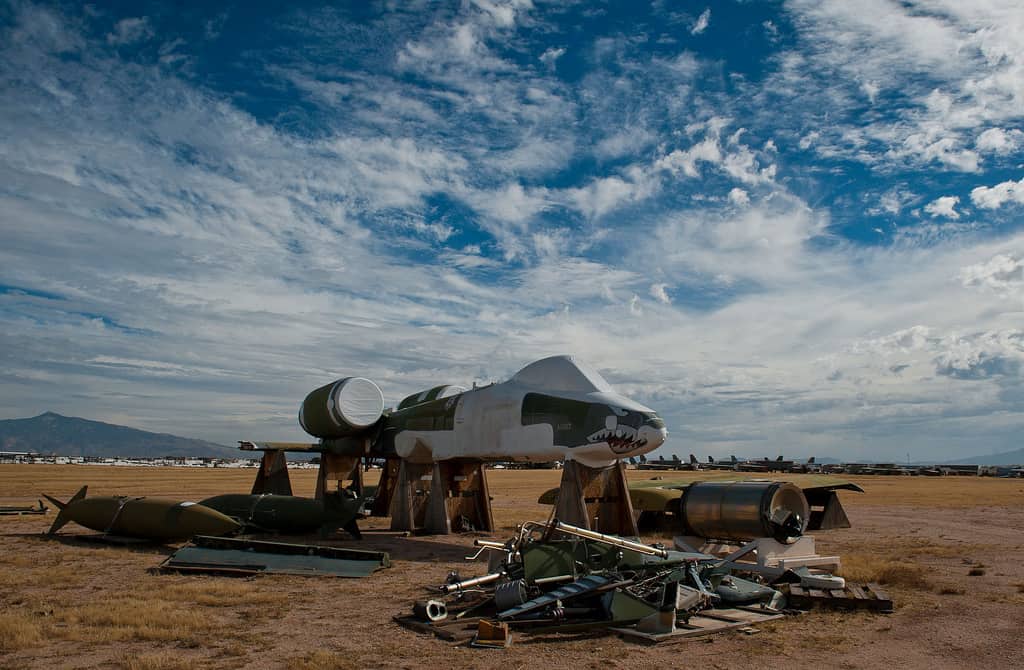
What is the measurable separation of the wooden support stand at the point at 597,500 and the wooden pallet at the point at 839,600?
7244 mm

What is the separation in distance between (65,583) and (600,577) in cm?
1009

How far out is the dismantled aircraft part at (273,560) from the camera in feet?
49.4

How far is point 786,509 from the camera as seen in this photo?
50.0 ft

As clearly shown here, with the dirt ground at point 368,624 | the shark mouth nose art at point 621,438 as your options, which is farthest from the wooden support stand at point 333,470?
the shark mouth nose art at point 621,438

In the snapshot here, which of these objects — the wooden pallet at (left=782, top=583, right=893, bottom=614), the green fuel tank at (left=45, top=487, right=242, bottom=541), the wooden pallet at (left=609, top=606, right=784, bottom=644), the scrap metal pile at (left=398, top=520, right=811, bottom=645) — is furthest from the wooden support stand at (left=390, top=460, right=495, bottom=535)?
the wooden pallet at (left=609, top=606, right=784, bottom=644)

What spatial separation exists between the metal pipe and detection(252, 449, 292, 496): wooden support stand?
18134 millimetres

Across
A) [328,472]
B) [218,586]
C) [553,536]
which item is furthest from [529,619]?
[328,472]

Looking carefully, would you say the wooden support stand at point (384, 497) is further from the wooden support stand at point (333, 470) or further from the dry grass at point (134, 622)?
the dry grass at point (134, 622)

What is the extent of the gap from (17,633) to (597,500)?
13.7 metres

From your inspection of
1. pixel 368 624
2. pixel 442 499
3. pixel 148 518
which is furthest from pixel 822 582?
pixel 148 518

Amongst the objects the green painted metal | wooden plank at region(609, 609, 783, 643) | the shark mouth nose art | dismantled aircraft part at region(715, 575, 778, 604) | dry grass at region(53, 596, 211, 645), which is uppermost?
the shark mouth nose art

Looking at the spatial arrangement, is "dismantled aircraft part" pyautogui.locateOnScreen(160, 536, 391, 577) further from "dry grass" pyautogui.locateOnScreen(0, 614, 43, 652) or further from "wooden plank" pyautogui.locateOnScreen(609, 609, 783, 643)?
"wooden plank" pyautogui.locateOnScreen(609, 609, 783, 643)

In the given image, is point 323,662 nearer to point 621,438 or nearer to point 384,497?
point 621,438

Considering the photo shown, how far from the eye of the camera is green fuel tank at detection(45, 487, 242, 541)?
19.5 meters
